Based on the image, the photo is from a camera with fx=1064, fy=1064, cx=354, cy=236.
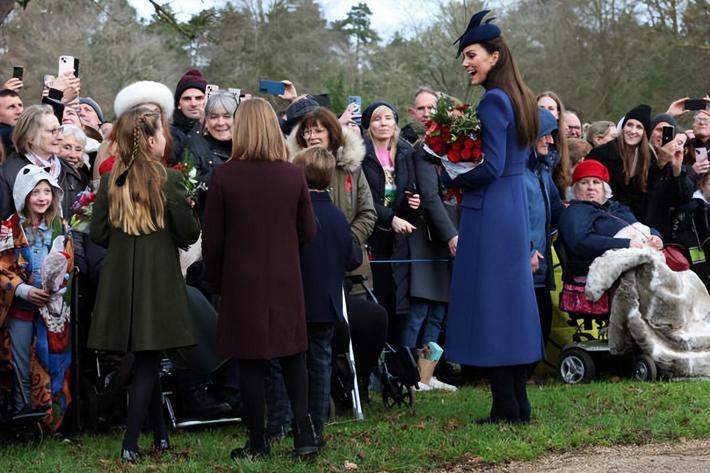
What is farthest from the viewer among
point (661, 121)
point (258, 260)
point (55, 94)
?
point (661, 121)

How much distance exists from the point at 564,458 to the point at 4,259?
12.9ft

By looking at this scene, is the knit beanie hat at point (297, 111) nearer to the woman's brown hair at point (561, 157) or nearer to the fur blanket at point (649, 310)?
the woman's brown hair at point (561, 157)

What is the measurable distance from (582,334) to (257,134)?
4.88m

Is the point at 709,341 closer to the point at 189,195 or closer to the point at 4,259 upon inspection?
the point at 189,195

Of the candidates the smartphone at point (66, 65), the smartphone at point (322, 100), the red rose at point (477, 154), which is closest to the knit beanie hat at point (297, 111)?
the smartphone at point (322, 100)

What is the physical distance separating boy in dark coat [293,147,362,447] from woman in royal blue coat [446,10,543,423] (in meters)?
0.85

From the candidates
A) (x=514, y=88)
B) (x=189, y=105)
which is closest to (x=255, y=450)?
(x=514, y=88)

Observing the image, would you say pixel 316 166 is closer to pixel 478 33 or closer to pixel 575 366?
pixel 478 33

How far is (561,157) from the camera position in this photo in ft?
33.5

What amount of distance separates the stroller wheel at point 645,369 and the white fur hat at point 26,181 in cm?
514

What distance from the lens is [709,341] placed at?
31.1 feet

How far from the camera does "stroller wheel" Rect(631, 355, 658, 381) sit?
30.1 feet

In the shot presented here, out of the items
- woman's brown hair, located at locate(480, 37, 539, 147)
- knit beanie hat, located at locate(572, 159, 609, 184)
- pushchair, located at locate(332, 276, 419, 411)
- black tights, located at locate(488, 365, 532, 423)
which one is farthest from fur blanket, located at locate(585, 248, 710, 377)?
woman's brown hair, located at locate(480, 37, 539, 147)

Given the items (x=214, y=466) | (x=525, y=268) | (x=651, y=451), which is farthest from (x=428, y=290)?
(x=214, y=466)
